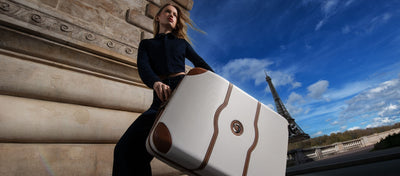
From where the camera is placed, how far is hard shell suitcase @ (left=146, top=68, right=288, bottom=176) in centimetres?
77

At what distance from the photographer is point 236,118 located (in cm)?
97

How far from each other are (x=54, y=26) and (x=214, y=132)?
165 centimetres

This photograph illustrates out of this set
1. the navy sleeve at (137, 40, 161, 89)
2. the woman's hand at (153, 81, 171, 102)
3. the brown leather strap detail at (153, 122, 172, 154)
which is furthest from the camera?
the navy sleeve at (137, 40, 161, 89)

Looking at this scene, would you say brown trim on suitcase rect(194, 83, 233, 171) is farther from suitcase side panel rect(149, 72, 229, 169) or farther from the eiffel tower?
the eiffel tower

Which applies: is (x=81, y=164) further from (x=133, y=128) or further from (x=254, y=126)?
(x=254, y=126)

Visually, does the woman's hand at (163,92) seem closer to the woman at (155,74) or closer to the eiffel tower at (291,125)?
the woman at (155,74)

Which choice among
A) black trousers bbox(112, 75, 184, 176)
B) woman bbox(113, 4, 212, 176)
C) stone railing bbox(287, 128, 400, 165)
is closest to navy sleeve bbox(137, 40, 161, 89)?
woman bbox(113, 4, 212, 176)

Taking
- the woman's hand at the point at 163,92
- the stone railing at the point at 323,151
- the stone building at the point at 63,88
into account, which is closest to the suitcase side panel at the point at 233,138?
the woman's hand at the point at 163,92

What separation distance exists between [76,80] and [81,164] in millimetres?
693

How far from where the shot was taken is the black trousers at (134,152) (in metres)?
1.02

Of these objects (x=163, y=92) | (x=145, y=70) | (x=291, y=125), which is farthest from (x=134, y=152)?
(x=291, y=125)

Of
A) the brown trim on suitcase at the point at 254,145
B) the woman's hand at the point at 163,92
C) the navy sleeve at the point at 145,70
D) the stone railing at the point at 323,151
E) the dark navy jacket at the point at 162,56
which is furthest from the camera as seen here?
the stone railing at the point at 323,151

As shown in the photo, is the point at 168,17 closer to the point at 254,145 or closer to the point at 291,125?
the point at 254,145

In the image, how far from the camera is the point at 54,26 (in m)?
1.57
